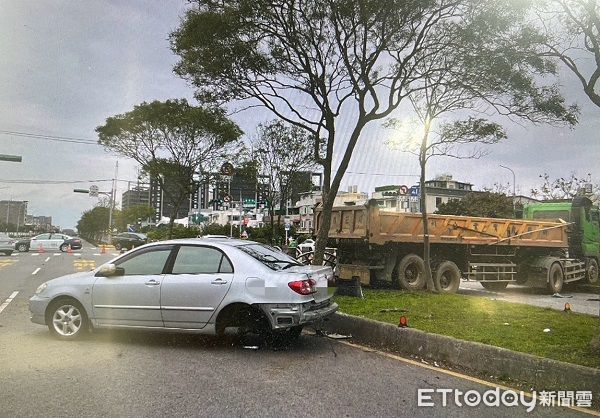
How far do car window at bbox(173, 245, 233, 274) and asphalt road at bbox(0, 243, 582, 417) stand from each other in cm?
99

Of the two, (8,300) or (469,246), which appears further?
(469,246)

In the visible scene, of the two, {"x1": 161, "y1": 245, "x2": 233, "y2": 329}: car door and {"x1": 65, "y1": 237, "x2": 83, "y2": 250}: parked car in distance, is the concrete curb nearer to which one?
{"x1": 161, "y1": 245, "x2": 233, "y2": 329}: car door

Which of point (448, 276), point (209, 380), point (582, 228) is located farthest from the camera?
point (582, 228)

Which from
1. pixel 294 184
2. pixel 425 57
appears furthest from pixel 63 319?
pixel 294 184

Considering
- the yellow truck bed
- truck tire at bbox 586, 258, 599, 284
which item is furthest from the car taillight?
truck tire at bbox 586, 258, 599, 284

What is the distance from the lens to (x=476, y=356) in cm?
566

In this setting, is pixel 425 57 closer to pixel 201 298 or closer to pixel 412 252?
pixel 412 252

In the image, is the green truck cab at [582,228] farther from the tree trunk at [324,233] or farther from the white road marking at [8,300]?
the white road marking at [8,300]

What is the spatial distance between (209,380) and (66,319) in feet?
9.48

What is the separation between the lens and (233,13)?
36.3 ft

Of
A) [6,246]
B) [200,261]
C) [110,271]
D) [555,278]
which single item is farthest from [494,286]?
[6,246]

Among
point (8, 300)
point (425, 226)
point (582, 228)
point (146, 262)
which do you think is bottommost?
point (8, 300)

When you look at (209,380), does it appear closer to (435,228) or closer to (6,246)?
(435,228)

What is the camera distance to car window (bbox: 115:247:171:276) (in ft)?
21.8
